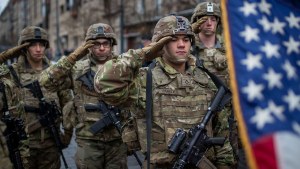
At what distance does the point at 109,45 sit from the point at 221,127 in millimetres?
2084

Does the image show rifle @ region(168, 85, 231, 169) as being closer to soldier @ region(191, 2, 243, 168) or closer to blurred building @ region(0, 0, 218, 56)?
soldier @ region(191, 2, 243, 168)

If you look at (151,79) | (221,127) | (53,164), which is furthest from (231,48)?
(53,164)

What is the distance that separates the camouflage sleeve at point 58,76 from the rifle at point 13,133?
577mm

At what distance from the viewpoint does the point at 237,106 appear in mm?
2574

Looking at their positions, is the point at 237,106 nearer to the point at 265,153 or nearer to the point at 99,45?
the point at 265,153

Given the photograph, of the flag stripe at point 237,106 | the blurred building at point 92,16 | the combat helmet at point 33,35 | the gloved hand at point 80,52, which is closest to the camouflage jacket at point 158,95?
the flag stripe at point 237,106

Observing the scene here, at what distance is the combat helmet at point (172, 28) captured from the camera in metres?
4.05

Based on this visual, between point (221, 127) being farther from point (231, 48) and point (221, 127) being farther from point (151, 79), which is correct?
point (231, 48)

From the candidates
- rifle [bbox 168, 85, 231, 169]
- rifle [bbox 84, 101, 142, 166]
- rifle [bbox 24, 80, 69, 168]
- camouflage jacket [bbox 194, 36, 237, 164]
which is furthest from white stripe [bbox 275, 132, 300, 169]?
rifle [bbox 24, 80, 69, 168]

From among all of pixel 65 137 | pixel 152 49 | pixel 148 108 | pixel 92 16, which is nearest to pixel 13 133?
pixel 65 137

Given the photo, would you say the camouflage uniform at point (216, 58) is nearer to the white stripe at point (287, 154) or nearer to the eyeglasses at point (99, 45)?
the eyeglasses at point (99, 45)

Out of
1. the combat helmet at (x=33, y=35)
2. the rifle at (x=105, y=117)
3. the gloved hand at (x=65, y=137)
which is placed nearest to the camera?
the rifle at (x=105, y=117)

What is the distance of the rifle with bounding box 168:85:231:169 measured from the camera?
3.77 metres

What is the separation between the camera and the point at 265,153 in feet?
8.09
